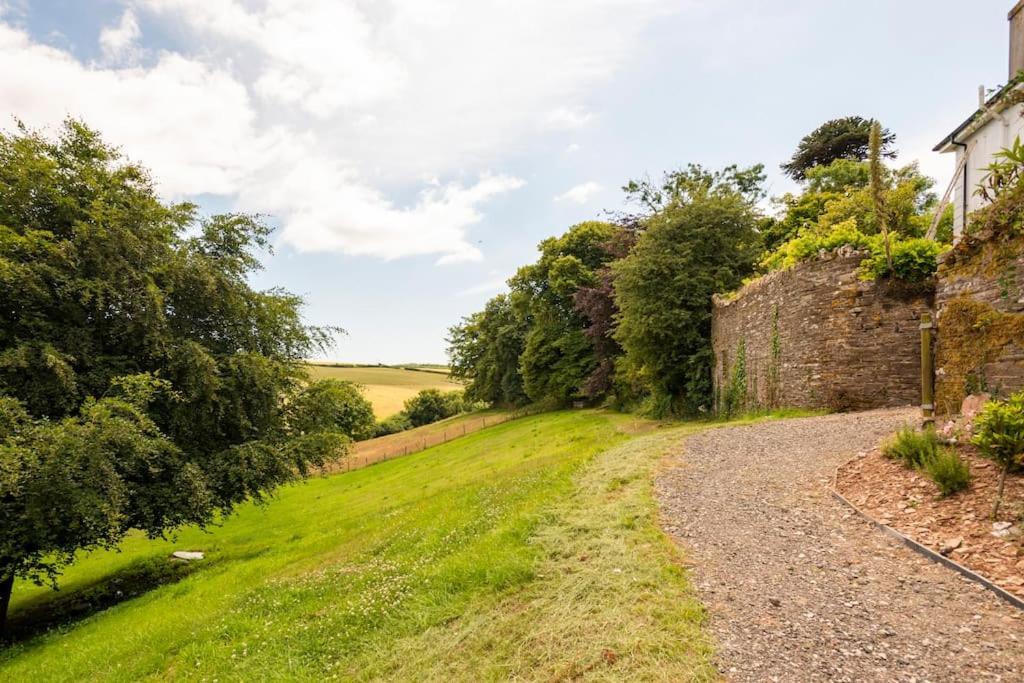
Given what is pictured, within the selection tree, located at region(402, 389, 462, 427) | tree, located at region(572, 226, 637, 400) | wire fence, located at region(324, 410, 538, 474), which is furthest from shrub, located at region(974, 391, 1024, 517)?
tree, located at region(402, 389, 462, 427)

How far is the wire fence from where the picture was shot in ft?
125

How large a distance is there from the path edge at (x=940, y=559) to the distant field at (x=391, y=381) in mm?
58966

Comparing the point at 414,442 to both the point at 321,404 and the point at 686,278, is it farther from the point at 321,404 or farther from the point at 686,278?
the point at 686,278

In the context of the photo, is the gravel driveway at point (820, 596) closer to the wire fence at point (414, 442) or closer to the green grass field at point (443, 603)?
the green grass field at point (443, 603)

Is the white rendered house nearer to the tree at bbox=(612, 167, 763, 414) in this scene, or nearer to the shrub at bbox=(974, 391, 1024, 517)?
the tree at bbox=(612, 167, 763, 414)

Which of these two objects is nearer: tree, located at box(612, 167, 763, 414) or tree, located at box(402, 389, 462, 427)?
tree, located at box(612, 167, 763, 414)

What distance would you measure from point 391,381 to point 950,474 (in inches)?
3135

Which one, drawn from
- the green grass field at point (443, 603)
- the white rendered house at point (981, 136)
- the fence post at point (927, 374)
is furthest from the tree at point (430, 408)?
the fence post at point (927, 374)

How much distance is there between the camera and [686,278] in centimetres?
2028

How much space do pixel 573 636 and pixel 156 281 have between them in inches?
565

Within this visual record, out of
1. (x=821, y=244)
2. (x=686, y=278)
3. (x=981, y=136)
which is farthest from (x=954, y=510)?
(x=981, y=136)

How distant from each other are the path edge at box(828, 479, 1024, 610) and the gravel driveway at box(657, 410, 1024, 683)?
67mm

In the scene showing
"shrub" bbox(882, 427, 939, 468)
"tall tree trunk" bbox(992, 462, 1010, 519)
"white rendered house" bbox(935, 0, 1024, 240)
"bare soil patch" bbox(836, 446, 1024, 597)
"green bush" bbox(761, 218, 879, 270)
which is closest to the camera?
"bare soil patch" bbox(836, 446, 1024, 597)

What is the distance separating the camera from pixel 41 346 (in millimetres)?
11477
